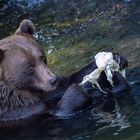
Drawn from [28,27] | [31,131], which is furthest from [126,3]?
[31,131]

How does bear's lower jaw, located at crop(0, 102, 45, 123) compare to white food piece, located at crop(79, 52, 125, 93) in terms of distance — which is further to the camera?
bear's lower jaw, located at crop(0, 102, 45, 123)

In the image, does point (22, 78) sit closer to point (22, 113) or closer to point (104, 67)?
point (22, 113)

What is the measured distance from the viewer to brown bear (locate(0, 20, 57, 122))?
8.25 m

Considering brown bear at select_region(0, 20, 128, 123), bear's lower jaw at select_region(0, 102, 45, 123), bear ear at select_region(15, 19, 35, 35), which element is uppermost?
bear ear at select_region(15, 19, 35, 35)

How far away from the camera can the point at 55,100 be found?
8.70m

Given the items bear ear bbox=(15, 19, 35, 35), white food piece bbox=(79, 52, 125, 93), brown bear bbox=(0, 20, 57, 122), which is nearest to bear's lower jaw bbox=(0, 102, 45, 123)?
brown bear bbox=(0, 20, 57, 122)

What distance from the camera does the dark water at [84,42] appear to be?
761 centimetres

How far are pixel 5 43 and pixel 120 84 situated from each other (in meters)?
1.60

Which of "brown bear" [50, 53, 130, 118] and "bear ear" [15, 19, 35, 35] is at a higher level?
"bear ear" [15, 19, 35, 35]

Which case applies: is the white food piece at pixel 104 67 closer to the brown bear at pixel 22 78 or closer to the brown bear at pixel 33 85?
the brown bear at pixel 33 85

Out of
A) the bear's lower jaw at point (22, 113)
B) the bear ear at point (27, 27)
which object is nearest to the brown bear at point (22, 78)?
the bear's lower jaw at point (22, 113)

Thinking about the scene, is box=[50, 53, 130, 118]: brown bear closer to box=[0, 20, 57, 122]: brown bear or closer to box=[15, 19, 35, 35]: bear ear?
box=[0, 20, 57, 122]: brown bear

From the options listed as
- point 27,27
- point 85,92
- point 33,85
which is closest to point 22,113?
point 33,85

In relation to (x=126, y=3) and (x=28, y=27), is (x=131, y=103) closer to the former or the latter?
(x=28, y=27)
